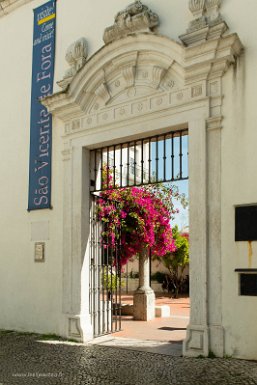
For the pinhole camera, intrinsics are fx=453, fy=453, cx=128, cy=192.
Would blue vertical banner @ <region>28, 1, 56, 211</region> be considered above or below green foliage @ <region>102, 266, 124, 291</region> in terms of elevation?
above

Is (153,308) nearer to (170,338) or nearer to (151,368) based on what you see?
(170,338)

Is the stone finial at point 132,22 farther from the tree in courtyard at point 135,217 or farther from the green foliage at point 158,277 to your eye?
the green foliage at point 158,277

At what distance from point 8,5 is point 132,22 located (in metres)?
3.71

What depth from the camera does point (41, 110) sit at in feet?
27.6

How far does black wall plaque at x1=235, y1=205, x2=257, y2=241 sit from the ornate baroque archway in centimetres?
30

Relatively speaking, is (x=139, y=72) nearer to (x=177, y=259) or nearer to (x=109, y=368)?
(x=109, y=368)

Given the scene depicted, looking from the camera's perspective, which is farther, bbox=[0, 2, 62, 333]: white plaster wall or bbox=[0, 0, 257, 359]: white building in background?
bbox=[0, 2, 62, 333]: white plaster wall

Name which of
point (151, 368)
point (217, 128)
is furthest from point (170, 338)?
point (217, 128)

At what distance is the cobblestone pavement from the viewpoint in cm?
497

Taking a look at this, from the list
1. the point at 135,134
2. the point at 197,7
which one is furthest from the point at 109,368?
the point at 197,7

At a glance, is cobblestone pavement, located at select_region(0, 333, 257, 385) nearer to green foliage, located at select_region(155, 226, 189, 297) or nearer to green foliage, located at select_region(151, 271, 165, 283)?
green foliage, located at select_region(155, 226, 189, 297)

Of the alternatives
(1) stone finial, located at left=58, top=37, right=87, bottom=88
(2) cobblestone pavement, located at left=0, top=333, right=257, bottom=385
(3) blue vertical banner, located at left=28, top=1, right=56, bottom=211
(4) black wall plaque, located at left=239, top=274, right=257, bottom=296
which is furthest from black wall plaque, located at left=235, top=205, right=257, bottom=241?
(1) stone finial, located at left=58, top=37, right=87, bottom=88

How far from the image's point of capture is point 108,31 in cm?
720

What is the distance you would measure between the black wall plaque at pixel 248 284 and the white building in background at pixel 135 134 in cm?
1
